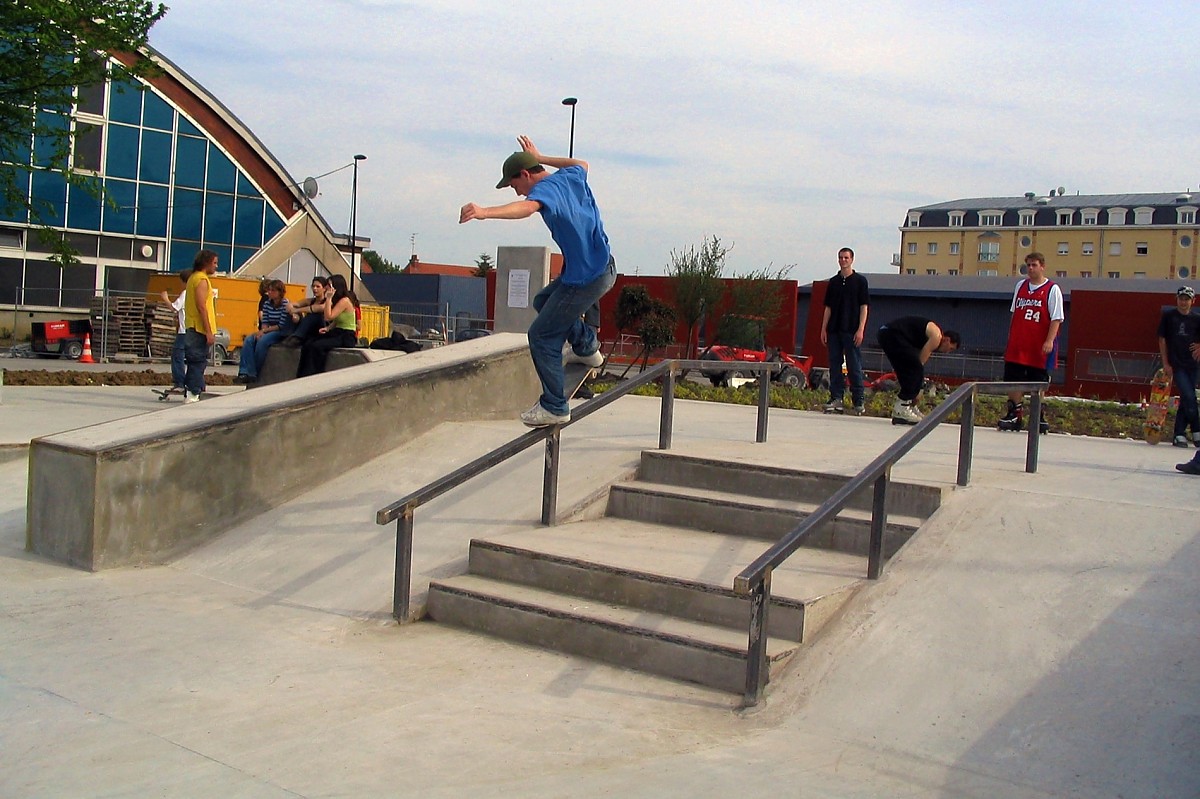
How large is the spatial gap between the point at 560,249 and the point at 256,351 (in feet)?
20.7

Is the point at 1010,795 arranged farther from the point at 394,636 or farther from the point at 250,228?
the point at 250,228

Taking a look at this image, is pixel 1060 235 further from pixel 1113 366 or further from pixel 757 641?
pixel 757 641

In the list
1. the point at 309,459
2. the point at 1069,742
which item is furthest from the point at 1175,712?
the point at 309,459

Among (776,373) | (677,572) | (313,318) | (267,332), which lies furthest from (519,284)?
(677,572)

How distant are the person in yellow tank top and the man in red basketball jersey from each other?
322 inches

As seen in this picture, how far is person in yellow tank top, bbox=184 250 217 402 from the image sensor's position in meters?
11.5

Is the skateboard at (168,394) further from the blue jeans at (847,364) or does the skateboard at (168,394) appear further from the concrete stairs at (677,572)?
the concrete stairs at (677,572)

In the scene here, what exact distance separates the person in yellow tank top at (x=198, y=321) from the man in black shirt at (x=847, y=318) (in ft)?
21.7

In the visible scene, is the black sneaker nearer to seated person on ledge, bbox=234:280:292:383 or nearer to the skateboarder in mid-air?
the skateboarder in mid-air

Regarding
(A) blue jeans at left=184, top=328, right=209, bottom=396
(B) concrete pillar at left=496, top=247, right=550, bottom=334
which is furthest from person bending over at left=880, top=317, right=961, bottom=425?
(A) blue jeans at left=184, top=328, right=209, bottom=396

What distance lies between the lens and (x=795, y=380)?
24.1 meters

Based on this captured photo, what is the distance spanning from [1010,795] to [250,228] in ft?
Answer: 143

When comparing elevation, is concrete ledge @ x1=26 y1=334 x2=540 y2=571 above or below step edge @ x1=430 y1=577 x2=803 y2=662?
above

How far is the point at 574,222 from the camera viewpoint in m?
5.64
